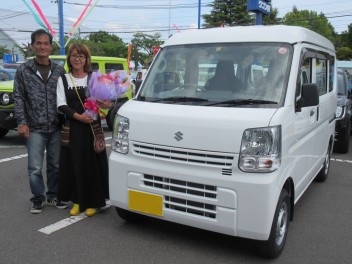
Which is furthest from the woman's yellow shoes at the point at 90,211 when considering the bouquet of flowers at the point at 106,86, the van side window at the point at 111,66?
the van side window at the point at 111,66

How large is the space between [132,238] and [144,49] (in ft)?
233

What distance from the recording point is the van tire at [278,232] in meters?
3.14

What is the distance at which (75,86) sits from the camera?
3963 millimetres

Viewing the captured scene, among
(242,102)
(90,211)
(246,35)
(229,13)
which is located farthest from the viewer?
(229,13)

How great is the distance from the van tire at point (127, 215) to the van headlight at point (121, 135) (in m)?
0.69

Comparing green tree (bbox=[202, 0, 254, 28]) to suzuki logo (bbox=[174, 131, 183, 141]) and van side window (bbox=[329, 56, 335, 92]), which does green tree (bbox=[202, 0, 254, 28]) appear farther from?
suzuki logo (bbox=[174, 131, 183, 141])

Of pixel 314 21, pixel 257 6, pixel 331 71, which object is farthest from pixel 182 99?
pixel 314 21

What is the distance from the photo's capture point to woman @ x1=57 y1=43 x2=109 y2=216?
3953mm

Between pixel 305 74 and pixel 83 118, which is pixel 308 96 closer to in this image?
pixel 305 74

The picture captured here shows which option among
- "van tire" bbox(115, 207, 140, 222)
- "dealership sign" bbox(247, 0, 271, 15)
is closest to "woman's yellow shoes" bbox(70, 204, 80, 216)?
"van tire" bbox(115, 207, 140, 222)

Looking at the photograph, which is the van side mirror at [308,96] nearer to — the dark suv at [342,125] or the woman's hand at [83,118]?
the woman's hand at [83,118]

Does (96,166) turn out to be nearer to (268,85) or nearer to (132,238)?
(132,238)

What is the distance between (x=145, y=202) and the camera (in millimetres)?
3344

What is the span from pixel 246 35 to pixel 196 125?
1.20 meters
